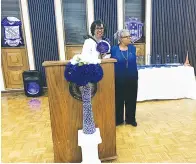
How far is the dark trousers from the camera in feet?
9.97

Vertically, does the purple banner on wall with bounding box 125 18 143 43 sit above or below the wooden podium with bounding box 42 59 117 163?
above

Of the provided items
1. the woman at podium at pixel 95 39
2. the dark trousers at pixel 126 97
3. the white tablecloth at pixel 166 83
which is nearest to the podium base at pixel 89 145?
the woman at podium at pixel 95 39

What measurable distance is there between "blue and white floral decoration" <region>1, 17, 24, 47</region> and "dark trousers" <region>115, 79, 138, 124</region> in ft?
11.8

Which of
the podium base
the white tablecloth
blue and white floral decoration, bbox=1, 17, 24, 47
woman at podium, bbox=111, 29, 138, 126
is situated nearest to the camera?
the podium base

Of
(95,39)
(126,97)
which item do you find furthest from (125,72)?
(95,39)

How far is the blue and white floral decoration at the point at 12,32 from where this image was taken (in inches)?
216

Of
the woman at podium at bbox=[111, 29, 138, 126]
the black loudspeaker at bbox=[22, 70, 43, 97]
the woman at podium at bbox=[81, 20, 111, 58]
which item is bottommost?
the black loudspeaker at bbox=[22, 70, 43, 97]

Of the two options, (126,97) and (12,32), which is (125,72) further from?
(12,32)

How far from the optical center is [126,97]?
3.14m

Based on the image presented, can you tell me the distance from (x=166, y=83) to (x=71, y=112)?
2.82 m

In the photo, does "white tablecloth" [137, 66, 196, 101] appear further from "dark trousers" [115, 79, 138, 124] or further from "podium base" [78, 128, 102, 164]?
"podium base" [78, 128, 102, 164]

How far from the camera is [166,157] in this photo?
240 centimetres

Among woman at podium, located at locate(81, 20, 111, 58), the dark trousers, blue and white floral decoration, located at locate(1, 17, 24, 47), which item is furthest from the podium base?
blue and white floral decoration, located at locate(1, 17, 24, 47)

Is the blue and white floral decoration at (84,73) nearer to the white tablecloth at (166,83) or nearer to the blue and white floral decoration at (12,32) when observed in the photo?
the white tablecloth at (166,83)
